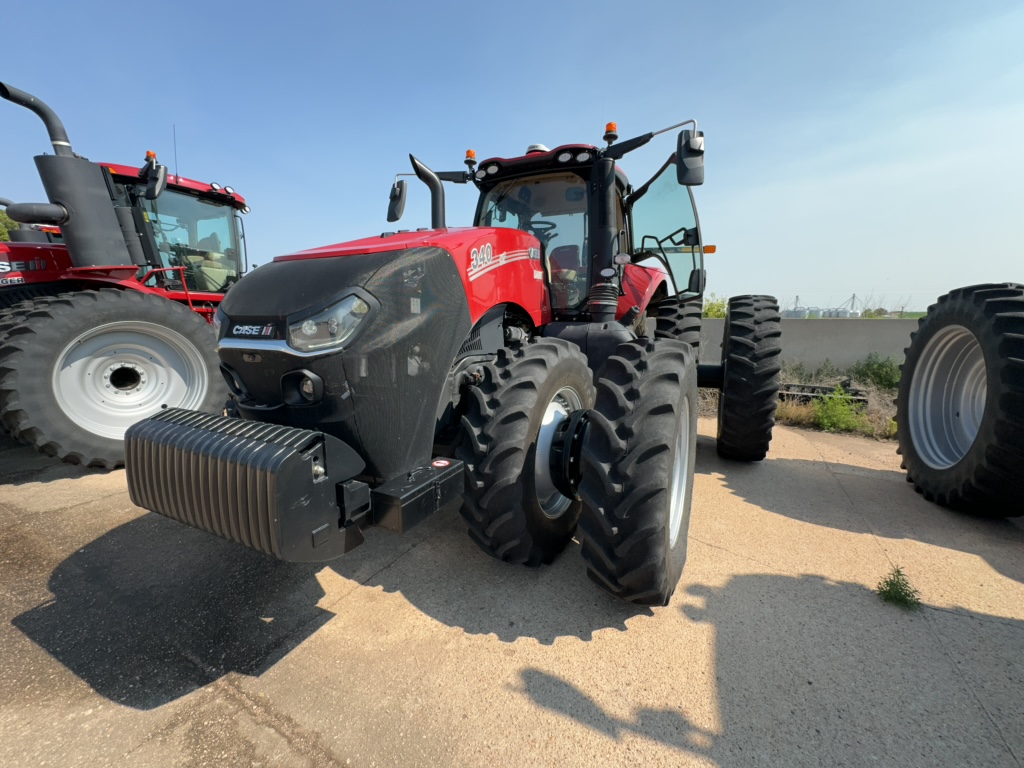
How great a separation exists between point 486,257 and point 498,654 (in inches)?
70.9

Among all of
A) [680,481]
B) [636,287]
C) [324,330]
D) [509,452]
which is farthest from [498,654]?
[636,287]

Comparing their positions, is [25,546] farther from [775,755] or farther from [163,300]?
[775,755]

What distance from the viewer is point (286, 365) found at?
68.7 inches

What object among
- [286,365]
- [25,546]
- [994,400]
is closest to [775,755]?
[286,365]

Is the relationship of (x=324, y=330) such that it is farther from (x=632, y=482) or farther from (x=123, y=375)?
(x=123, y=375)

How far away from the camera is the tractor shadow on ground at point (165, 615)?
1.70 meters

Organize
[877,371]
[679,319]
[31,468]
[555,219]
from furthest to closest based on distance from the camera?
1. [877,371]
2. [679,319]
3. [31,468]
4. [555,219]

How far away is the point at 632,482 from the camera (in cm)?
172

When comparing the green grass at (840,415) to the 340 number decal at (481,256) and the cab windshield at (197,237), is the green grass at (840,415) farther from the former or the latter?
the cab windshield at (197,237)

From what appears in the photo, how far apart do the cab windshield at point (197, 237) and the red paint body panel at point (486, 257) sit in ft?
14.3

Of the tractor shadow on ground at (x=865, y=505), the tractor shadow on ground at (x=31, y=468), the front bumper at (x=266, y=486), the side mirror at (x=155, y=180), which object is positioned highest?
the side mirror at (x=155, y=180)

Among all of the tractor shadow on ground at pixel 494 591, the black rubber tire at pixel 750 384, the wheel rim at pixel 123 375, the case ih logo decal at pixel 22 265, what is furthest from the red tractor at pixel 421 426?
the case ih logo decal at pixel 22 265

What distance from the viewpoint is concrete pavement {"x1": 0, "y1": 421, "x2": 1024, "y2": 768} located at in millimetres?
1425

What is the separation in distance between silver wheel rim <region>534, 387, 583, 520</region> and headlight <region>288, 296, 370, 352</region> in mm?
920
